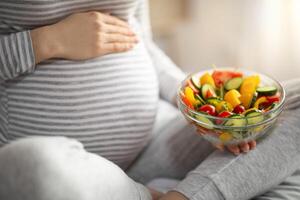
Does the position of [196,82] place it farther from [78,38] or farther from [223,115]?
[78,38]

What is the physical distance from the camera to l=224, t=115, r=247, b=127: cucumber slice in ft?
2.35

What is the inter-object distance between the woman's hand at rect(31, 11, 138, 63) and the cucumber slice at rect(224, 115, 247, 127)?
0.93 ft

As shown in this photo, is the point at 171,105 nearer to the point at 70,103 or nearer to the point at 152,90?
the point at 152,90

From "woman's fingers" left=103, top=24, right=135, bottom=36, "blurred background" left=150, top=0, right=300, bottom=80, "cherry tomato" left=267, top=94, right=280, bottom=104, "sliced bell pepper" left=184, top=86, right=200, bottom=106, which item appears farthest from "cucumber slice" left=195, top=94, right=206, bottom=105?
"blurred background" left=150, top=0, right=300, bottom=80

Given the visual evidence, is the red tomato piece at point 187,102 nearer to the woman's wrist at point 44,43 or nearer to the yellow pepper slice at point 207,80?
the yellow pepper slice at point 207,80

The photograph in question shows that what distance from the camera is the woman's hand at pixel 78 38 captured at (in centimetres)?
82

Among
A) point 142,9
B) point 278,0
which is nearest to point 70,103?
point 142,9

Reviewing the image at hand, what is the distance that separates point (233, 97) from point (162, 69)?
349 millimetres

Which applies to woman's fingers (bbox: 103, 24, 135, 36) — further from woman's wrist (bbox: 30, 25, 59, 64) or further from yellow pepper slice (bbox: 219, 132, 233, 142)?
yellow pepper slice (bbox: 219, 132, 233, 142)

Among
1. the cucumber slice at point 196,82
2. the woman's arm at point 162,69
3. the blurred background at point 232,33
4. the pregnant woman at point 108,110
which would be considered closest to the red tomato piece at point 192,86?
the cucumber slice at point 196,82

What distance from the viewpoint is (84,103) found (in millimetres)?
838

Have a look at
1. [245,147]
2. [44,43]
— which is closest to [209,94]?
[245,147]

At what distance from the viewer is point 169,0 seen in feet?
5.57

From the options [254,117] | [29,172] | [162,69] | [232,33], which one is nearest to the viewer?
[29,172]
